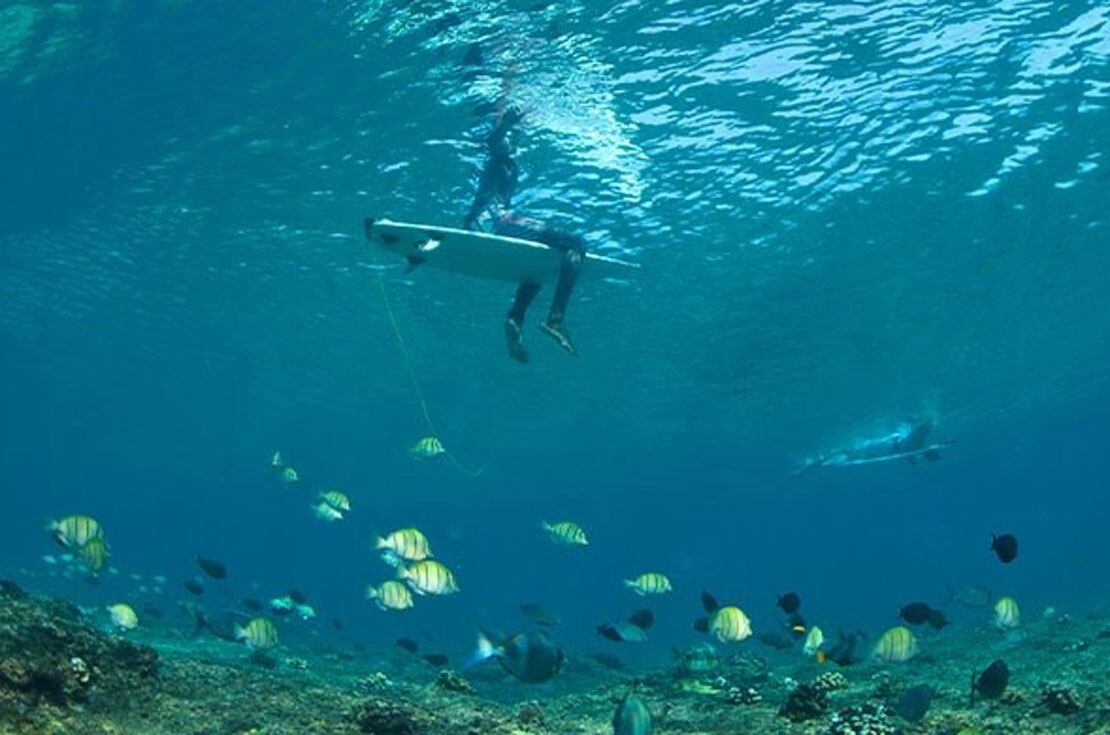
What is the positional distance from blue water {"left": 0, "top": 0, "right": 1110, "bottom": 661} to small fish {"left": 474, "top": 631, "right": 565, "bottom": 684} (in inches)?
318

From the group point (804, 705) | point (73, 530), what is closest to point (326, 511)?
point (73, 530)

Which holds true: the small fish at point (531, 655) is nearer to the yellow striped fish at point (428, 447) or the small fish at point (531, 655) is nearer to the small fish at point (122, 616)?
the yellow striped fish at point (428, 447)

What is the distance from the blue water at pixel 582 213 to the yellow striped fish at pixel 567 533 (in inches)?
98.8

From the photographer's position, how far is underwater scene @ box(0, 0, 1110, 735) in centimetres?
932

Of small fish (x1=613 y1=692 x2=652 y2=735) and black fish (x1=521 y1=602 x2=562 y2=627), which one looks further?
black fish (x1=521 y1=602 x2=562 y2=627)

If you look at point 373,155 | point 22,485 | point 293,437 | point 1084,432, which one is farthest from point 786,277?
point 22,485

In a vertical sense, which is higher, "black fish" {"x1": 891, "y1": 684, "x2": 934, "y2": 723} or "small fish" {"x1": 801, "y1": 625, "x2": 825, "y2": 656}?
"black fish" {"x1": 891, "y1": 684, "x2": 934, "y2": 723}

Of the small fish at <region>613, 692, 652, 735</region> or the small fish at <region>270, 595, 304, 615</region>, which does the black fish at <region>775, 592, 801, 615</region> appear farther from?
the small fish at <region>270, 595, 304, 615</region>

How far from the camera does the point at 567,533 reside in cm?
1246

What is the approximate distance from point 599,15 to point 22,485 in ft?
511

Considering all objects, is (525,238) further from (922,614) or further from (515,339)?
(922,614)

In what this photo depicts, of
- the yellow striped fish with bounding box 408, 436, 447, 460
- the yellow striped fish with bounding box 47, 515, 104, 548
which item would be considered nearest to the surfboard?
the yellow striped fish with bounding box 408, 436, 447, 460

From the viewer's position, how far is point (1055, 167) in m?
20.0

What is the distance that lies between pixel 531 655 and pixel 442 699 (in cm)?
504
